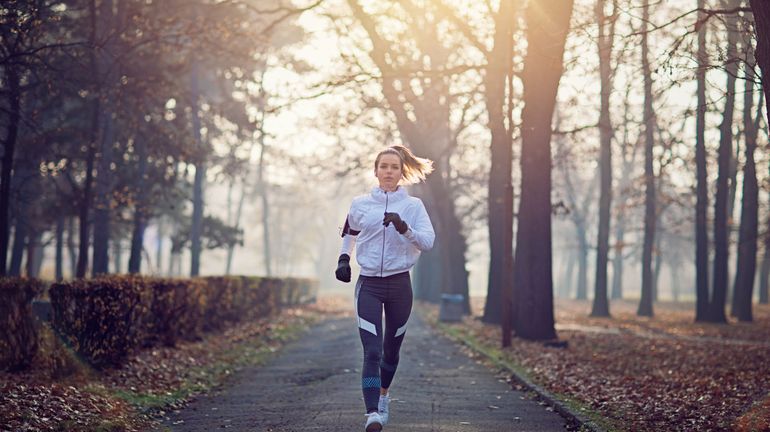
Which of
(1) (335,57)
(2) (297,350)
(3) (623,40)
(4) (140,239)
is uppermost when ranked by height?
(1) (335,57)

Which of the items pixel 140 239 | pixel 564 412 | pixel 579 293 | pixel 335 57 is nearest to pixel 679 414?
pixel 564 412

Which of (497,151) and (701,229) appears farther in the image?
(701,229)

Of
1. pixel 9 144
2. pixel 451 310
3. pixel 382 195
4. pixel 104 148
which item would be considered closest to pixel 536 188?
pixel 451 310

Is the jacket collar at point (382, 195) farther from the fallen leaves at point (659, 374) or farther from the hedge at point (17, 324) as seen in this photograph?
the hedge at point (17, 324)

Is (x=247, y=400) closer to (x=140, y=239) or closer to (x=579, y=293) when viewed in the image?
(x=140, y=239)

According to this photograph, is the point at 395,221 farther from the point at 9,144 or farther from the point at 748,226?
the point at 748,226

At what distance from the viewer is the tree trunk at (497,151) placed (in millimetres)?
19717

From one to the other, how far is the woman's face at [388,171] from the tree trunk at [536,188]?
10.1 metres

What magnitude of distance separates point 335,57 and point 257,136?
71.4 feet

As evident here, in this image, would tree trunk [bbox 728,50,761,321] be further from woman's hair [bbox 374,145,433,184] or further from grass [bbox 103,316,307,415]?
woman's hair [bbox 374,145,433,184]

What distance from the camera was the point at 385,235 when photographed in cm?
693

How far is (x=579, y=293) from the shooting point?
55.7 m

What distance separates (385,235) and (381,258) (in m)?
0.18

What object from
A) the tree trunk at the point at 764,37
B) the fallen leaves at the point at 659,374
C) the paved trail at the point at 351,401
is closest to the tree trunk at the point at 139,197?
the fallen leaves at the point at 659,374
